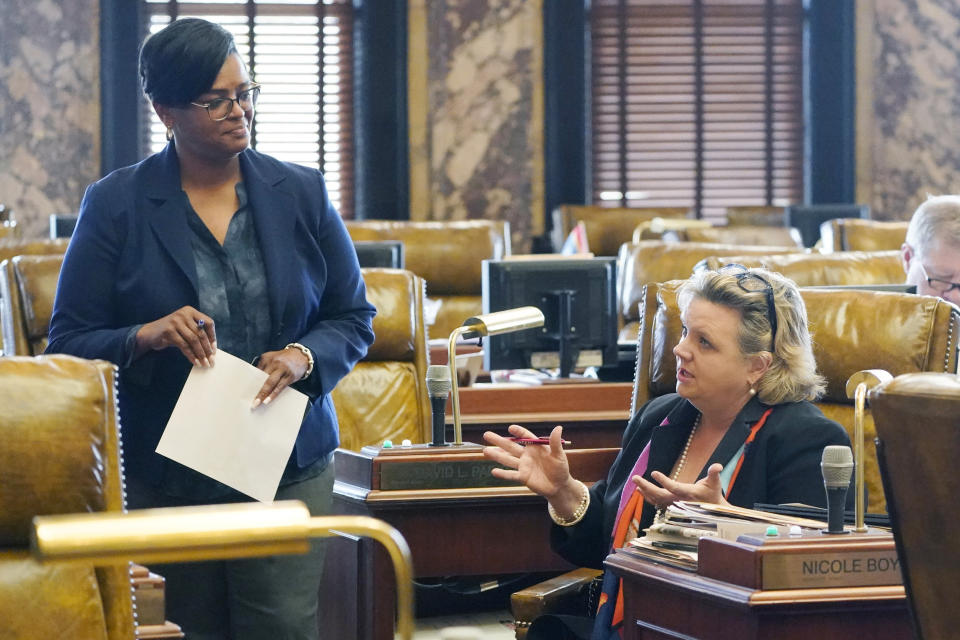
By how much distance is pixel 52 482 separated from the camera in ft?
5.47

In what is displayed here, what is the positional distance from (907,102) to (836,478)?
700cm

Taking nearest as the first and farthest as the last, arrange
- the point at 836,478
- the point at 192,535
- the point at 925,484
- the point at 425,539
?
the point at 192,535 → the point at 925,484 → the point at 836,478 → the point at 425,539

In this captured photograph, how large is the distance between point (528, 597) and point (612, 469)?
0.33 m

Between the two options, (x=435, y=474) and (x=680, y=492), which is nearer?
(x=680, y=492)

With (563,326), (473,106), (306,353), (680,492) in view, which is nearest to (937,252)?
(563,326)

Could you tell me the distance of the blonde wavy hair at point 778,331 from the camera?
107 inches

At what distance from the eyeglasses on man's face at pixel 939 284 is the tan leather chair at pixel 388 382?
1440 millimetres

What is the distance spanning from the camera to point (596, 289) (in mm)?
4914

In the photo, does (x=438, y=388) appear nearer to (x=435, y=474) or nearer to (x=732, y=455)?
(x=435, y=474)

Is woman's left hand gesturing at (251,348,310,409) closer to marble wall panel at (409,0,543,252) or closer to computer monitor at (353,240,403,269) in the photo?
computer monitor at (353,240,403,269)

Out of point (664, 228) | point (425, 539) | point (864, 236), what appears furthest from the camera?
point (664, 228)

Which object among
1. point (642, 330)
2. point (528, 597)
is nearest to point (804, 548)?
point (528, 597)

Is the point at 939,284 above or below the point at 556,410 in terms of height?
above

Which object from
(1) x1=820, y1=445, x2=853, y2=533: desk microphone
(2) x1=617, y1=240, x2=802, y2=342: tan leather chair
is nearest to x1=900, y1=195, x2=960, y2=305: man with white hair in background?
(2) x1=617, y1=240, x2=802, y2=342: tan leather chair
